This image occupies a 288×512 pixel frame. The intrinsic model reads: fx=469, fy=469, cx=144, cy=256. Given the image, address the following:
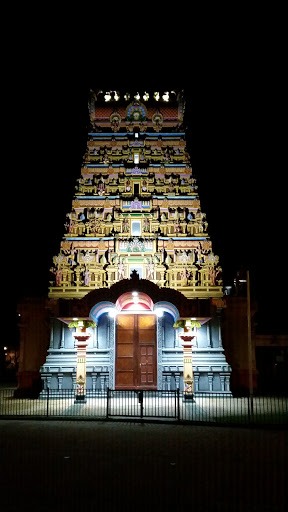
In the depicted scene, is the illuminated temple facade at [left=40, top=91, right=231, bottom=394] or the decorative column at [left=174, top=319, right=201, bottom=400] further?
the illuminated temple facade at [left=40, top=91, right=231, bottom=394]

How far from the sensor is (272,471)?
29.6ft

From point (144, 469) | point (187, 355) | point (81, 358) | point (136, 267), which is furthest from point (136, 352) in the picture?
point (144, 469)

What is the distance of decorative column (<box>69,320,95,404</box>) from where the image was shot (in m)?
21.5

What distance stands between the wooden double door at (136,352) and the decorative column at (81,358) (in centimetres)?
344

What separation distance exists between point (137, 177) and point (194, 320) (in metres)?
10.7

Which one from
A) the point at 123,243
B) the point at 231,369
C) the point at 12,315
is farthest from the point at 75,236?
the point at 12,315

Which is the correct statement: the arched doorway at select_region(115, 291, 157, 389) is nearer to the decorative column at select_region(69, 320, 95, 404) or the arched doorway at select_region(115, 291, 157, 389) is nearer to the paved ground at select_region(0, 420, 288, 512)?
the decorative column at select_region(69, 320, 95, 404)

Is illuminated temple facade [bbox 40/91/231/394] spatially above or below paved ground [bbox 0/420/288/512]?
above

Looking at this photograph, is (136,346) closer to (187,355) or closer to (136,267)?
(187,355)

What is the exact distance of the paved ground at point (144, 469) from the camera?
23.3ft

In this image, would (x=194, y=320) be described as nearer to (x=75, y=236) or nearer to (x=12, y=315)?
(x=75, y=236)

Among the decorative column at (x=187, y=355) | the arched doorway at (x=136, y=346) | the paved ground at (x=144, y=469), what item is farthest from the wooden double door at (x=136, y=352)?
the paved ground at (x=144, y=469)

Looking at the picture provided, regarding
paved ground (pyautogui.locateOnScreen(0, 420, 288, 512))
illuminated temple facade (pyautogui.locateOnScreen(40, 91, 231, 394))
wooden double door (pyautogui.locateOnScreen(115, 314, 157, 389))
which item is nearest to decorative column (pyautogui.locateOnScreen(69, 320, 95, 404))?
illuminated temple facade (pyautogui.locateOnScreen(40, 91, 231, 394))

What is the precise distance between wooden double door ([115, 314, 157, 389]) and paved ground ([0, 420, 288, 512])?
1156 centimetres
